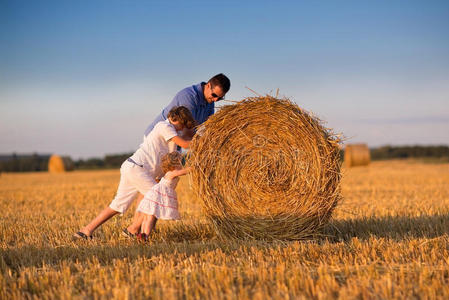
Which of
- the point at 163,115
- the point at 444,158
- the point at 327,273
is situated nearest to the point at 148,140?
the point at 163,115

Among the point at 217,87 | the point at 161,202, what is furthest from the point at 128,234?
the point at 217,87

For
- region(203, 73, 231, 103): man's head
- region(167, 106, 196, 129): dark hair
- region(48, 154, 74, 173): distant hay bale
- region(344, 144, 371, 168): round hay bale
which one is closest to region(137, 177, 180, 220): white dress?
region(167, 106, 196, 129): dark hair

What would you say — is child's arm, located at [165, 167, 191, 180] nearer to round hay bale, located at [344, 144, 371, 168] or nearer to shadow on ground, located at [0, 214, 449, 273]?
shadow on ground, located at [0, 214, 449, 273]

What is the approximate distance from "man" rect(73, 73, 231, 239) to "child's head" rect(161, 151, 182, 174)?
0.43 m

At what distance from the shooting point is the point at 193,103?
17.3 feet

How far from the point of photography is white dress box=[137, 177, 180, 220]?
472cm

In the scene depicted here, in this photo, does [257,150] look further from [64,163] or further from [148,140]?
[64,163]

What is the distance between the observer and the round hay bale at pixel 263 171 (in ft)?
15.5

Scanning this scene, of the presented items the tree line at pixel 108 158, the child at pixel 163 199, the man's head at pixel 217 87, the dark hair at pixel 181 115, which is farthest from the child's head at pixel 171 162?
the tree line at pixel 108 158

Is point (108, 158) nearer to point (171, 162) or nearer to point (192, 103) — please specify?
point (192, 103)

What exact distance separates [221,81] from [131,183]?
5.13ft

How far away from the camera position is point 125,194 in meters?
A: 5.11

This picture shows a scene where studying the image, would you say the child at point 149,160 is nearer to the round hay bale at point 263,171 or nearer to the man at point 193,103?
the man at point 193,103

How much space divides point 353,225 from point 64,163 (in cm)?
2403
